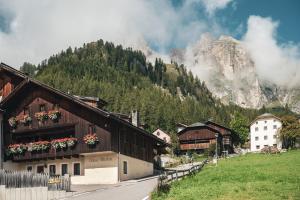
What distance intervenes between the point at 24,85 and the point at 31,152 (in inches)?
259

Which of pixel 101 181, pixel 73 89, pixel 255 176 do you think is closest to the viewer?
pixel 255 176

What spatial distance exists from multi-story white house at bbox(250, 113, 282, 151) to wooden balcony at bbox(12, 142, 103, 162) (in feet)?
292

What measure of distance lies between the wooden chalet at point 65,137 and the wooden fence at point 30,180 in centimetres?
1232

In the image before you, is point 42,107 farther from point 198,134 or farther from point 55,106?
point 198,134

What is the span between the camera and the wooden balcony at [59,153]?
45.6m

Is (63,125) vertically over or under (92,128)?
over

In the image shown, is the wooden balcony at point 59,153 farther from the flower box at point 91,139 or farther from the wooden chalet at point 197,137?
the wooden chalet at point 197,137

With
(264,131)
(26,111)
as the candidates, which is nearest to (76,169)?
(26,111)

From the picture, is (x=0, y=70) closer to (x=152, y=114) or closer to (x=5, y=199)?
(x=5, y=199)

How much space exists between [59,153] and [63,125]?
2.59 meters

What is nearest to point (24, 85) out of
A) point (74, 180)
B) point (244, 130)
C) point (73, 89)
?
point (74, 180)

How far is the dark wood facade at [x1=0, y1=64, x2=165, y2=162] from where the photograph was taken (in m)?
45.3

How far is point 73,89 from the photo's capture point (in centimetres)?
17200

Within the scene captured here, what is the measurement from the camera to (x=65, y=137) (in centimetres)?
4881
